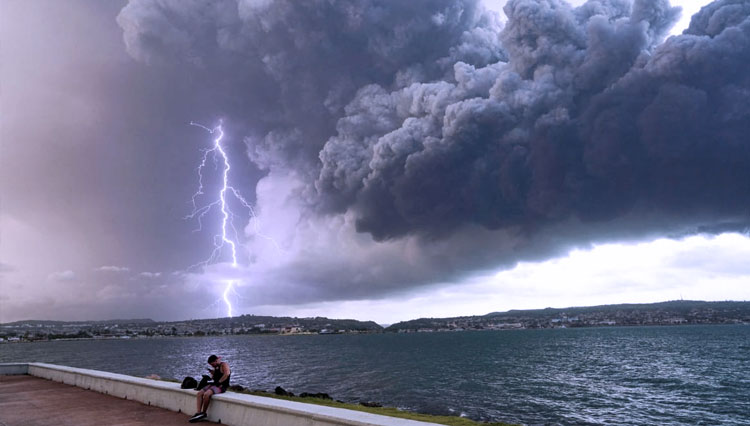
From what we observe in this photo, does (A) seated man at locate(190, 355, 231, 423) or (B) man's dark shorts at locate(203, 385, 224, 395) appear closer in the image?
(A) seated man at locate(190, 355, 231, 423)

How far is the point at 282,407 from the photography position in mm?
9203

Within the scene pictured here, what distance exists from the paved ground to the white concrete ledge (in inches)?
10.0

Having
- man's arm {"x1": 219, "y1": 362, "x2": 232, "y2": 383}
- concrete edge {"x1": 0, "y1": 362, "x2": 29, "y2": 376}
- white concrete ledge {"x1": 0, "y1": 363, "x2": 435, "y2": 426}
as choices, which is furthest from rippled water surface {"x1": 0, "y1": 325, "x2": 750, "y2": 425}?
man's arm {"x1": 219, "y1": 362, "x2": 232, "y2": 383}

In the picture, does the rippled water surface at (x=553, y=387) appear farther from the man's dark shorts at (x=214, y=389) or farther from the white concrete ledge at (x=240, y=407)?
the man's dark shorts at (x=214, y=389)

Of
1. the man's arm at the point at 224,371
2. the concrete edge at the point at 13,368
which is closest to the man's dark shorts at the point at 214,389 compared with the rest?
the man's arm at the point at 224,371

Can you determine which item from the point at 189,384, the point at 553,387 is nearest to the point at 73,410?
the point at 189,384

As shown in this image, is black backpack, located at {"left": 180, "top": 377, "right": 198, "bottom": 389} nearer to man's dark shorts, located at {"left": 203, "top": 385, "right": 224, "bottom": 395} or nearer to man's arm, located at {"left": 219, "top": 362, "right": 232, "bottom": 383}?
man's arm, located at {"left": 219, "top": 362, "right": 232, "bottom": 383}

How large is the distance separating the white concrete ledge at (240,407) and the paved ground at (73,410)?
25 cm

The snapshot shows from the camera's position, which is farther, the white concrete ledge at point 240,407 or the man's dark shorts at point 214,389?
the man's dark shorts at point 214,389

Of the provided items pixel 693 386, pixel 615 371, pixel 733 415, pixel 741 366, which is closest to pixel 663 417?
pixel 733 415

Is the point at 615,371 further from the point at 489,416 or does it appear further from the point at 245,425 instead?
the point at 245,425

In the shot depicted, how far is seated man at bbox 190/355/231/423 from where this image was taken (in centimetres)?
1089

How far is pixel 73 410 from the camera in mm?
12961

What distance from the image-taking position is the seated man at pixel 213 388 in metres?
10.9
